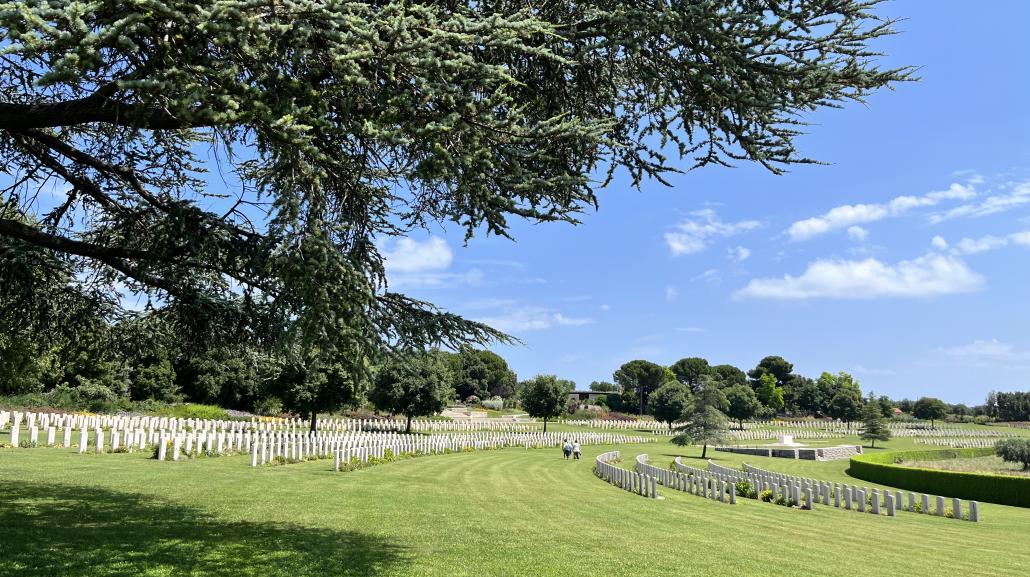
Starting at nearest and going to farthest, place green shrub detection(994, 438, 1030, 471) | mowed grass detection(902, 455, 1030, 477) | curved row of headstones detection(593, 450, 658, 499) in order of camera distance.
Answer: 1. curved row of headstones detection(593, 450, 658, 499)
2. mowed grass detection(902, 455, 1030, 477)
3. green shrub detection(994, 438, 1030, 471)

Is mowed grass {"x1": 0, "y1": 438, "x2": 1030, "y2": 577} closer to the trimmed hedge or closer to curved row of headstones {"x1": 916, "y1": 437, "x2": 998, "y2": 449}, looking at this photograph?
the trimmed hedge

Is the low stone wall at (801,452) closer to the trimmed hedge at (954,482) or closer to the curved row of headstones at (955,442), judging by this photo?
the trimmed hedge at (954,482)

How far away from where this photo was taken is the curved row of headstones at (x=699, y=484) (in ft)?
64.8

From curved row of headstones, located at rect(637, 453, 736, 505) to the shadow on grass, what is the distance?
1285 centimetres

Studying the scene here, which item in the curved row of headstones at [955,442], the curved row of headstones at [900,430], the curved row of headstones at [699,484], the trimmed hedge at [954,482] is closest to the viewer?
the curved row of headstones at [699,484]

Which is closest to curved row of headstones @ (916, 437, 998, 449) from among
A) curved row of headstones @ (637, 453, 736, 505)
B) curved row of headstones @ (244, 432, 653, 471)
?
curved row of headstones @ (244, 432, 653, 471)

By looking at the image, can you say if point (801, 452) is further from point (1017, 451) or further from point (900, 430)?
point (900, 430)

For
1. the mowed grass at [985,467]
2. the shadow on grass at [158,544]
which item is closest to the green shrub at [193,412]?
the shadow on grass at [158,544]

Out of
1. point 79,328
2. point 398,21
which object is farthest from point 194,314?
point 398,21

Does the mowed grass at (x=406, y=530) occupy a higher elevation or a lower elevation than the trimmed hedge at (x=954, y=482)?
higher

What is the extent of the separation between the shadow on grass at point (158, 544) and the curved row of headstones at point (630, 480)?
11301 millimetres

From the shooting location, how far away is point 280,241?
7.30 meters

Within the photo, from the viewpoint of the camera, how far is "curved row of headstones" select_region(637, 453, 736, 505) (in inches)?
778

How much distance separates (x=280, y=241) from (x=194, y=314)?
4177 mm
